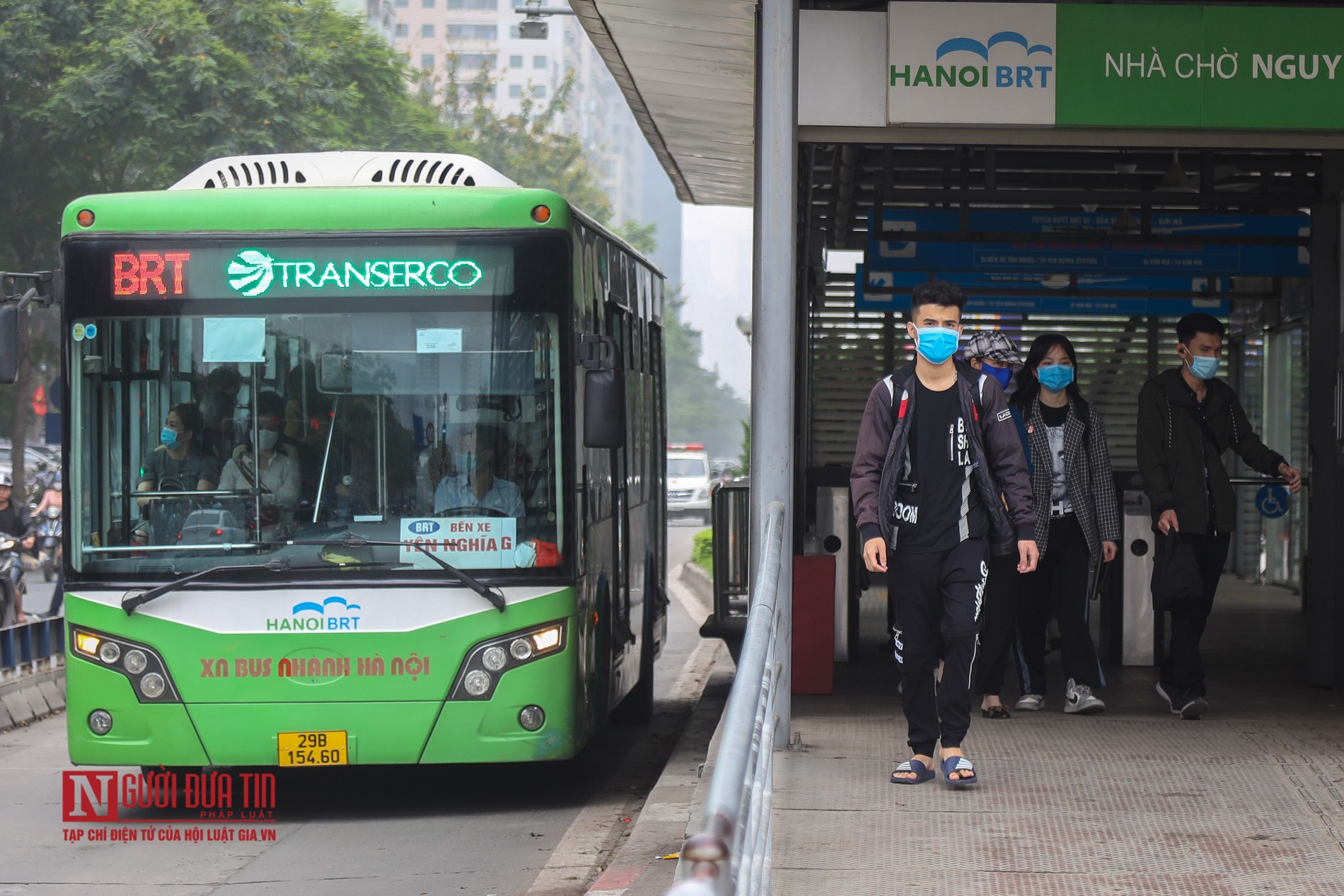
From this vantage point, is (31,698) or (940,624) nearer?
(940,624)

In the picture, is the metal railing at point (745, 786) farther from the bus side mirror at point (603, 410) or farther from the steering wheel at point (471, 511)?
the steering wheel at point (471, 511)

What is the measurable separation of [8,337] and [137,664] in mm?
1645

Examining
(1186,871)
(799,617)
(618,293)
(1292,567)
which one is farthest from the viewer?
(1292,567)

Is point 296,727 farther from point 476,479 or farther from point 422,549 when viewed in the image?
point 476,479

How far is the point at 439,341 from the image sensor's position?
26.0 ft

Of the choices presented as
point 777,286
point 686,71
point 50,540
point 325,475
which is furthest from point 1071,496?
point 50,540

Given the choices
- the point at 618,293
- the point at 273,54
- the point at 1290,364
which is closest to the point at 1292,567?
the point at 1290,364

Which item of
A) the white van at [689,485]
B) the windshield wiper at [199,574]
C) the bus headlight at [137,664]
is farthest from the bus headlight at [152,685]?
the white van at [689,485]

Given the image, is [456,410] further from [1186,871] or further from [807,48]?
[1186,871]

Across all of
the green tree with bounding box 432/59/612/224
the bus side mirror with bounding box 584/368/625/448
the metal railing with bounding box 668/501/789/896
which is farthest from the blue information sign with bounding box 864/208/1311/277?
the green tree with bounding box 432/59/612/224

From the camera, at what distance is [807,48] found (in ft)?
25.1

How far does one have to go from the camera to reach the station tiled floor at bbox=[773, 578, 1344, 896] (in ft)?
17.4

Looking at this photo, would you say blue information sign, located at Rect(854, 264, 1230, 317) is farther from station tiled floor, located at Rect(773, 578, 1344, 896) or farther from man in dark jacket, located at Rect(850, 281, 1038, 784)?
man in dark jacket, located at Rect(850, 281, 1038, 784)

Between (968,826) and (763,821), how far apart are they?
179 centimetres
